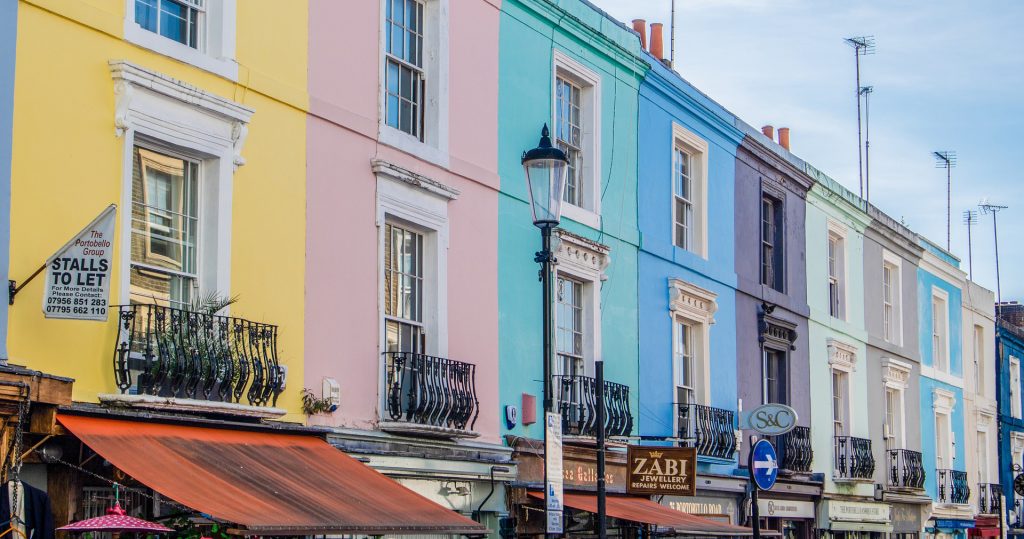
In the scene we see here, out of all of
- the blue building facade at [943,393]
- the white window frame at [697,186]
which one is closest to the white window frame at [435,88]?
the white window frame at [697,186]

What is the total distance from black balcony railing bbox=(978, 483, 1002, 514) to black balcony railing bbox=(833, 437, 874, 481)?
8.77 meters

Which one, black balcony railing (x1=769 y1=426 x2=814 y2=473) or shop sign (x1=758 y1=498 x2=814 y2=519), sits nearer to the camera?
shop sign (x1=758 y1=498 x2=814 y2=519)

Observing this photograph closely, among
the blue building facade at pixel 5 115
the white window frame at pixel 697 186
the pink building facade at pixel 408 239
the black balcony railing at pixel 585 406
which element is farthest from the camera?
the white window frame at pixel 697 186

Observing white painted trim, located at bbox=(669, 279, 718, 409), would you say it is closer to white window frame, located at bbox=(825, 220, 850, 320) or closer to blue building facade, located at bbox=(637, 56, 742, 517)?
blue building facade, located at bbox=(637, 56, 742, 517)

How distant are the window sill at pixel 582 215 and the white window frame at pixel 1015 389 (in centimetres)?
2294

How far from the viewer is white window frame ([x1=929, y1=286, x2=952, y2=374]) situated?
3253 cm

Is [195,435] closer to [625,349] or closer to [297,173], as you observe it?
[297,173]

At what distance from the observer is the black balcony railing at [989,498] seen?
113 ft

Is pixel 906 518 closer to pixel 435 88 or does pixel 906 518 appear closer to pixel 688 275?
pixel 688 275

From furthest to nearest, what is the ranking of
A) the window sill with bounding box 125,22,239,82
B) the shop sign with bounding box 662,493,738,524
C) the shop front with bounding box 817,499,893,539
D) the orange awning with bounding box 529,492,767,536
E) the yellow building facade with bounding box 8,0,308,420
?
the shop front with bounding box 817,499,893,539
the shop sign with bounding box 662,493,738,524
the orange awning with bounding box 529,492,767,536
the window sill with bounding box 125,22,239,82
the yellow building facade with bounding box 8,0,308,420

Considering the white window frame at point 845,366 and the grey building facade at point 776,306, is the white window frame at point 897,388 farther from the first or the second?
the grey building facade at point 776,306

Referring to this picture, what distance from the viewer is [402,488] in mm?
13266

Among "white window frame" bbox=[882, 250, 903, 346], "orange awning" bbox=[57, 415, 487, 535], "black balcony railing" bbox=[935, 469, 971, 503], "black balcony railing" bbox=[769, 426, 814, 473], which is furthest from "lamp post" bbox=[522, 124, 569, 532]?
"black balcony railing" bbox=[935, 469, 971, 503]

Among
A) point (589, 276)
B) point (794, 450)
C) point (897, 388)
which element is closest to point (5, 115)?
point (589, 276)
